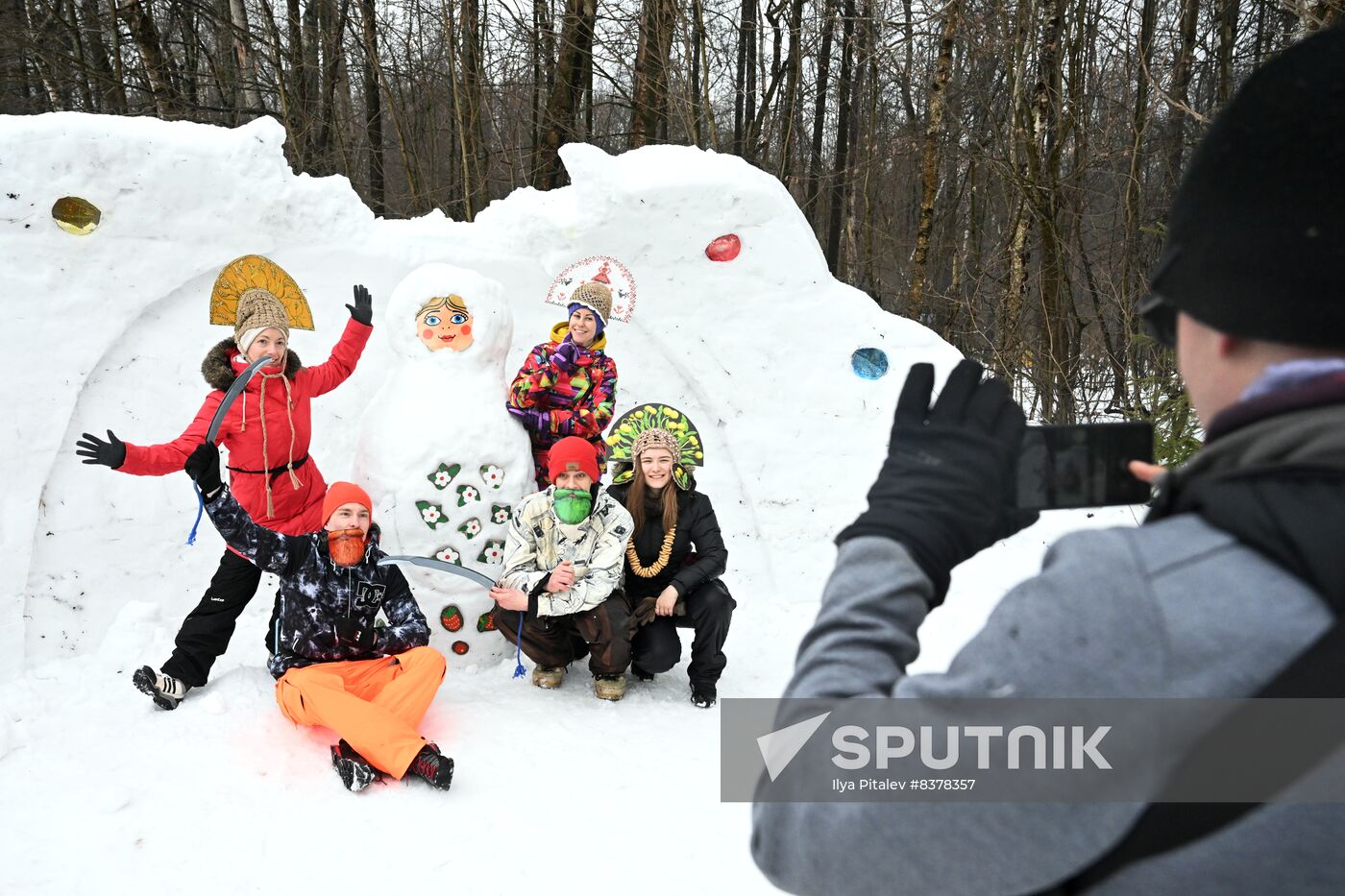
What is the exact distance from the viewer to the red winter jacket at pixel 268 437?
132 inches

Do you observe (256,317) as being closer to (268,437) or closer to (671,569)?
(268,437)

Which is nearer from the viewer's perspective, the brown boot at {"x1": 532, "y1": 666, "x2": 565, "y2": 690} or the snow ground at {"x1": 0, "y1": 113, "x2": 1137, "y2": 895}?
the snow ground at {"x1": 0, "y1": 113, "x2": 1137, "y2": 895}

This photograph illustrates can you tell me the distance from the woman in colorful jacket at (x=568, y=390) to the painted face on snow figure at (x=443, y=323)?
308 millimetres

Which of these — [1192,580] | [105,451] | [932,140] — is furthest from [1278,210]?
[932,140]

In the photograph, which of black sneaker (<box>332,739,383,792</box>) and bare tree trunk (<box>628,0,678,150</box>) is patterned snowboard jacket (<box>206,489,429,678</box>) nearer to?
black sneaker (<box>332,739,383,792</box>)

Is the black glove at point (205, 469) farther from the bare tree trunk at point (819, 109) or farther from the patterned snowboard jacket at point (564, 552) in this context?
the bare tree trunk at point (819, 109)

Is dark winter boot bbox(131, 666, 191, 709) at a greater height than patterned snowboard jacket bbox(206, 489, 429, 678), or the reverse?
patterned snowboard jacket bbox(206, 489, 429, 678)

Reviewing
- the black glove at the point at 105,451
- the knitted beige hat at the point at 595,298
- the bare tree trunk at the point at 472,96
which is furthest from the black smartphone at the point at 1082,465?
the bare tree trunk at the point at 472,96

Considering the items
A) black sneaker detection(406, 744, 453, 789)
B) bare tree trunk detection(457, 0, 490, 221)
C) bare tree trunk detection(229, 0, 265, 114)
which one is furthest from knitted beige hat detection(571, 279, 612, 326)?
bare tree trunk detection(229, 0, 265, 114)

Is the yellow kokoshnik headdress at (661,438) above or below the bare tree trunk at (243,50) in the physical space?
below

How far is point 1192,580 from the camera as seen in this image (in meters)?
0.56

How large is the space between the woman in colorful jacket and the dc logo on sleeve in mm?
926

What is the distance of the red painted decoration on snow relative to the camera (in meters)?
4.80

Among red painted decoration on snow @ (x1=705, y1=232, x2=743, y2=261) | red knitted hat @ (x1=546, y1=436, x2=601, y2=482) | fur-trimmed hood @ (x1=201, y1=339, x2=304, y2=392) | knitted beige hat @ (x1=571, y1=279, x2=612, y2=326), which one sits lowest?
red knitted hat @ (x1=546, y1=436, x2=601, y2=482)
